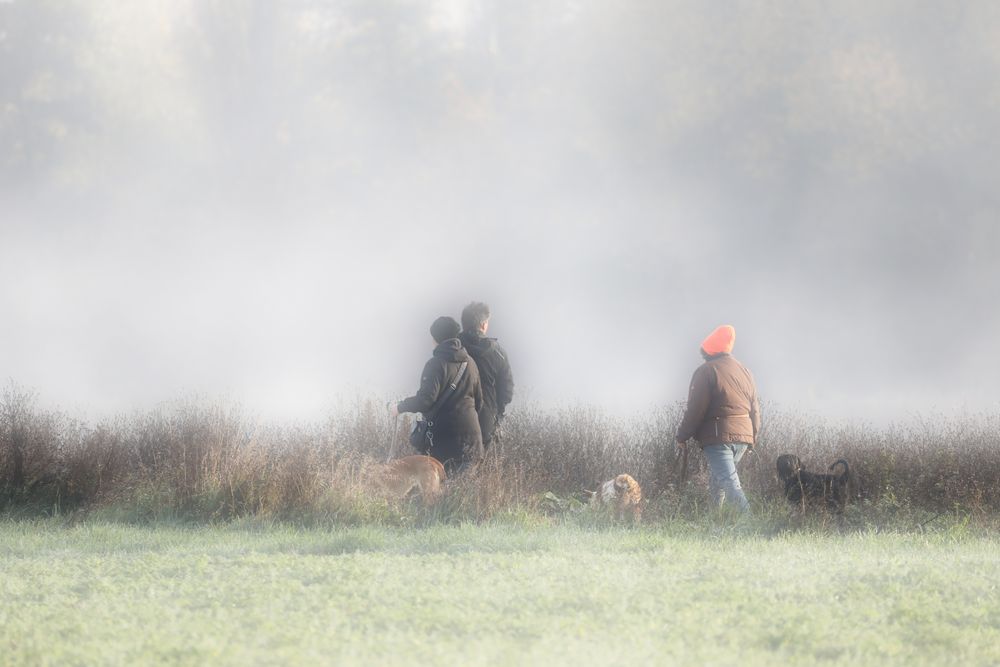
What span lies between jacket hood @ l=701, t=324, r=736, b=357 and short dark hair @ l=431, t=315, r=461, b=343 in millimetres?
2431

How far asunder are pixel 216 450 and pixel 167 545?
2695 mm

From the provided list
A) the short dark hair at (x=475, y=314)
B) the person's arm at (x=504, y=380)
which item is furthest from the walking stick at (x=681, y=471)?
the short dark hair at (x=475, y=314)

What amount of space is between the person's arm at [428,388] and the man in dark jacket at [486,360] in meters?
0.55

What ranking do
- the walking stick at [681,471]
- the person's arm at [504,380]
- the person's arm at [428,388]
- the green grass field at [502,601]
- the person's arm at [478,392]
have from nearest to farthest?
1. the green grass field at [502,601]
2. the person's arm at [428,388]
3. the person's arm at [478,392]
4. the person's arm at [504,380]
5. the walking stick at [681,471]

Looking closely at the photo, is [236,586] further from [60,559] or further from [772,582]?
[772,582]

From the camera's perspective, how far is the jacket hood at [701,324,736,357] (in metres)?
10.2

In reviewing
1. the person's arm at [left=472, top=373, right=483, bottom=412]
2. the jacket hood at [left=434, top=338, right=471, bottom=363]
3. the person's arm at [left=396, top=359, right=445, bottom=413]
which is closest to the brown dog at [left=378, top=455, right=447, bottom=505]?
the person's arm at [left=396, top=359, right=445, bottom=413]

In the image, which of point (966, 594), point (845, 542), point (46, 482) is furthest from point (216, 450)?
point (966, 594)

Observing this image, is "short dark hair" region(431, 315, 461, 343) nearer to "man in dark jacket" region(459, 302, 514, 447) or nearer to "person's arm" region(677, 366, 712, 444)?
"man in dark jacket" region(459, 302, 514, 447)

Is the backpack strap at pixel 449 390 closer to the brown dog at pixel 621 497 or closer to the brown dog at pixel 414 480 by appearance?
the brown dog at pixel 414 480

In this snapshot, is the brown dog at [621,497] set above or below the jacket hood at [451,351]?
below

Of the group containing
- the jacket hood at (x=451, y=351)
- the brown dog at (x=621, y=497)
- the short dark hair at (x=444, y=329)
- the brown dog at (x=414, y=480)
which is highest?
the short dark hair at (x=444, y=329)

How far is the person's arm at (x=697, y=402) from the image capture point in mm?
9961

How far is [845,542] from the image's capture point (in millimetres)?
8688
